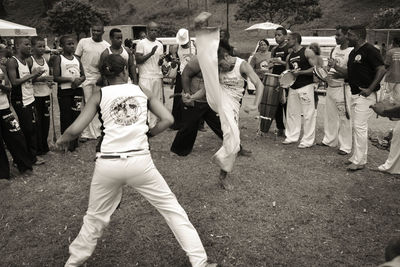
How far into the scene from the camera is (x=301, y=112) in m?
7.88

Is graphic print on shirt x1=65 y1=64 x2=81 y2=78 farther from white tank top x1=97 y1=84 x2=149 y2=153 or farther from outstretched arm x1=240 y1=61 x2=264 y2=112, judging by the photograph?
white tank top x1=97 y1=84 x2=149 y2=153

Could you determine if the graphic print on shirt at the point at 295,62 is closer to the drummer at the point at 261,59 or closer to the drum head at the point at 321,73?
the drum head at the point at 321,73

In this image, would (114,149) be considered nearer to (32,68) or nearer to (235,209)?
(235,209)

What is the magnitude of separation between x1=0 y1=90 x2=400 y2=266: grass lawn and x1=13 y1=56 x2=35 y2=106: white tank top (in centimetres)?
104

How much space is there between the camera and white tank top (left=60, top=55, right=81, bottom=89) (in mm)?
6871

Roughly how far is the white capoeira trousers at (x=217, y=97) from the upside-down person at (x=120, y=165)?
53.5 inches

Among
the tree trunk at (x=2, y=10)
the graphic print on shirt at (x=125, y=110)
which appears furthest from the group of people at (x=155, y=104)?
the tree trunk at (x=2, y=10)

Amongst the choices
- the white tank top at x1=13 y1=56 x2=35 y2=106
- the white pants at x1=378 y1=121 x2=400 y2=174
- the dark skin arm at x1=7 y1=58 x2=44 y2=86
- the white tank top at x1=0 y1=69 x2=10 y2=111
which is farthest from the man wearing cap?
the white pants at x1=378 y1=121 x2=400 y2=174

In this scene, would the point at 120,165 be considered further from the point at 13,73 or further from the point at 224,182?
the point at 13,73

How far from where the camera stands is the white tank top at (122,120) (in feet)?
10.8

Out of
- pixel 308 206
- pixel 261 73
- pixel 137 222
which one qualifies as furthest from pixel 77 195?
pixel 261 73

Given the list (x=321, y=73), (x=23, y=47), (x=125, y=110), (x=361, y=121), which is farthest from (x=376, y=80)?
(x=23, y=47)

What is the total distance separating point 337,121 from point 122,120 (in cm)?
510

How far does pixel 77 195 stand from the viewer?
539cm
